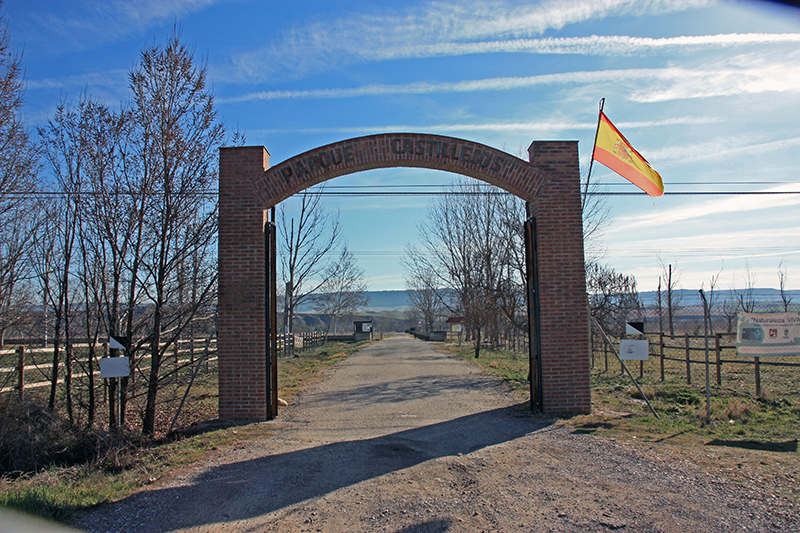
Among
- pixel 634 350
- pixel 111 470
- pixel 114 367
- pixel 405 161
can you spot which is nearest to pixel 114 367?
pixel 114 367

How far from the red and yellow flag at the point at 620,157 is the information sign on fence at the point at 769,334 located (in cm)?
295

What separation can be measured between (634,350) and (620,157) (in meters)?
3.78

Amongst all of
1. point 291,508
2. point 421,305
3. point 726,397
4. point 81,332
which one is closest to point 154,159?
point 81,332

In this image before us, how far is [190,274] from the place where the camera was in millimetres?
9117

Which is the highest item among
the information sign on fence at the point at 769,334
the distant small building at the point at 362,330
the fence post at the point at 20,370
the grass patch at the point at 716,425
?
the information sign on fence at the point at 769,334

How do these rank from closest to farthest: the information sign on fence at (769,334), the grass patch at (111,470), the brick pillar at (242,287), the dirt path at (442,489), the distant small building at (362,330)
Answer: the dirt path at (442,489), the grass patch at (111,470), the information sign on fence at (769,334), the brick pillar at (242,287), the distant small building at (362,330)

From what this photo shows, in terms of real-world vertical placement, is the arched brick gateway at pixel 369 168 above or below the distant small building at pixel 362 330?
above

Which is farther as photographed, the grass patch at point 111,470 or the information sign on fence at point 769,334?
the information sign on fence at point 769,334

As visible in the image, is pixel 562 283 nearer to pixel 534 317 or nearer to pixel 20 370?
pixel 534 317

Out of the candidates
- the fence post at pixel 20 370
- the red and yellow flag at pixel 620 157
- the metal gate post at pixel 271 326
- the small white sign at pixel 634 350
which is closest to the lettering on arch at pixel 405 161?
the metal gate post at pixel 271 326

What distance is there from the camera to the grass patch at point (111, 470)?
5.00 meters

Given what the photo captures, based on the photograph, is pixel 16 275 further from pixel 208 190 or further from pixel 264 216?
pixel 264 216

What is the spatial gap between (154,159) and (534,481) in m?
7.57

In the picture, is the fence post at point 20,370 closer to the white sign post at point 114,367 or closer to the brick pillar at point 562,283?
the white sign post at point 114,367
